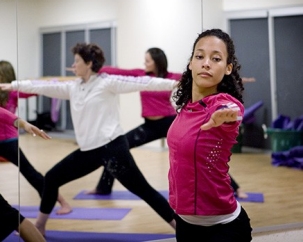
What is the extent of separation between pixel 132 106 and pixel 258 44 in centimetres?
143

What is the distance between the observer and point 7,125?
3.31 meters

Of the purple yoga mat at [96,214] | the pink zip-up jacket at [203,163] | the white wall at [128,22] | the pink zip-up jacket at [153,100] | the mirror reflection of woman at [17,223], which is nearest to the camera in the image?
the pink zip-up jacket at [203,163]

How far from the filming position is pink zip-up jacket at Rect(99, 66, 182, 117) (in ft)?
14.9

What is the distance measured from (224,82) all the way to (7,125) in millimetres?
1524

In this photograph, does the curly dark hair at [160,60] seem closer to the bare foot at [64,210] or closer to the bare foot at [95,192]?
the bare foot at [95,192]

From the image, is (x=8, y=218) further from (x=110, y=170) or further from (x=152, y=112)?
(x=152, y=112)

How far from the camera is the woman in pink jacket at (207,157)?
2.15 metres

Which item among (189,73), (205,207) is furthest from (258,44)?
(205,207)

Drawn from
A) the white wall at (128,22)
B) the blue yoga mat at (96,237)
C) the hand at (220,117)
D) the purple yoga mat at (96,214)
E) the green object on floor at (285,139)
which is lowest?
the blue yoga mat at (96,237)

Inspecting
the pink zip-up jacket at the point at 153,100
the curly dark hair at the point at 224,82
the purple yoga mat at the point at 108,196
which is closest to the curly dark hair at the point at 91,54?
the pink zip-up jacket at the point at 153,100

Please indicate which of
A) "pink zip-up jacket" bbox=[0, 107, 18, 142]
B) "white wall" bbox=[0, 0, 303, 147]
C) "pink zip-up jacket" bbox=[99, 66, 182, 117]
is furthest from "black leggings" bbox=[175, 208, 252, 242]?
"pink zip-up jacket" bbox=[99, 66, 182, 117]

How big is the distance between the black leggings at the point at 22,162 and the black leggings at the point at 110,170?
0.18 ft

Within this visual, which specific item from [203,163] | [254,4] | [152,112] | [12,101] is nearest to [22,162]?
[12,101]

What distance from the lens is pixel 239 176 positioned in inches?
205
